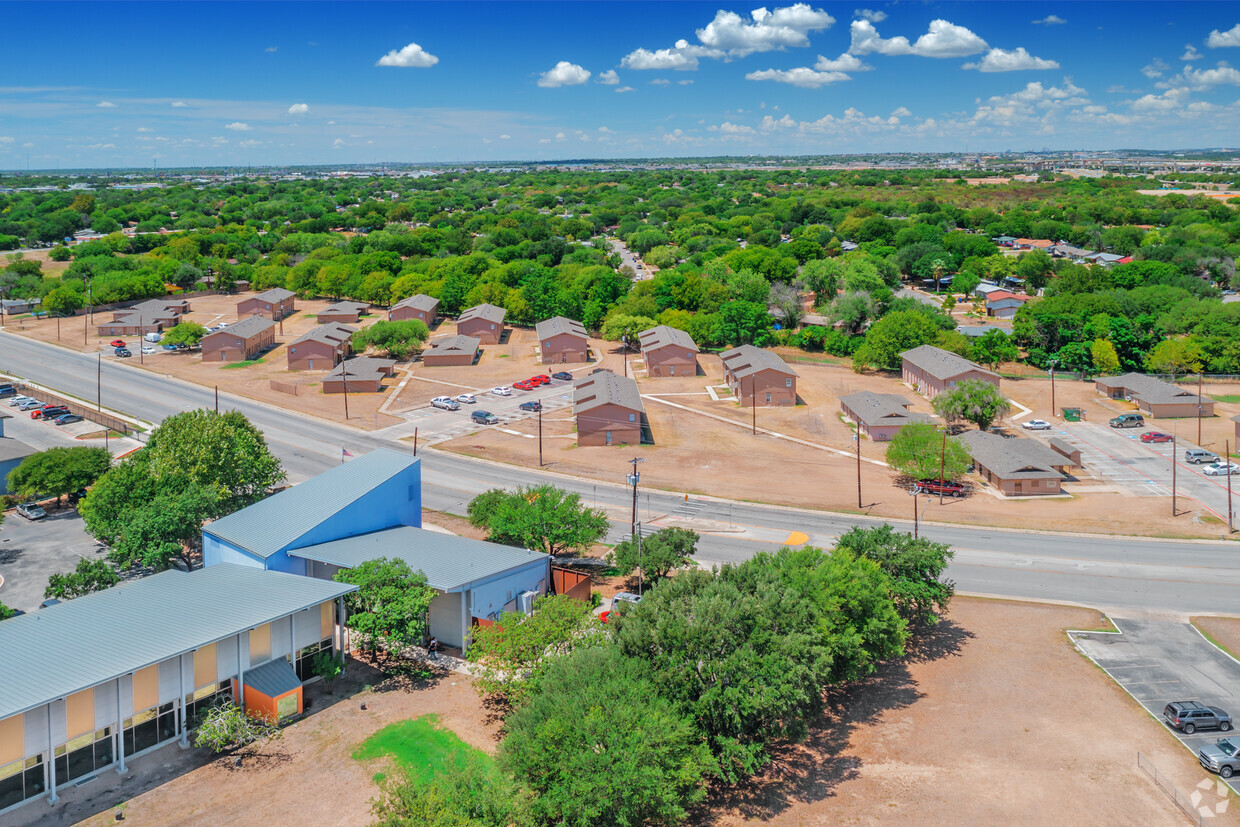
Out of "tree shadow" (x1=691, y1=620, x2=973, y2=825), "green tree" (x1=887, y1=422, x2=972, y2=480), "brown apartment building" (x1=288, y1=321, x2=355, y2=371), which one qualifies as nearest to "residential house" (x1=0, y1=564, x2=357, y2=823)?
"tree shadow" (x1=691, y1=620, x2=973, y2=825)

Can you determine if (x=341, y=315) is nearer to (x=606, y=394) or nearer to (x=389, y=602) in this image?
(x=606, y=394)

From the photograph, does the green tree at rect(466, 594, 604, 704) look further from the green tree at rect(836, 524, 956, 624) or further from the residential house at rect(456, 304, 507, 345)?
the residential house at rect(456, 304, 507, 345)

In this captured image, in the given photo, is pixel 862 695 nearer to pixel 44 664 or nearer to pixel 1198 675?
pixel 1198 675

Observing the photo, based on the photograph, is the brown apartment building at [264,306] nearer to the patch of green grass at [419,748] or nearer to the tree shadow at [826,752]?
the patch of green grass at [419,748]

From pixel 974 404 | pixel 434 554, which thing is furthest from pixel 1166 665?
pixel 974 404

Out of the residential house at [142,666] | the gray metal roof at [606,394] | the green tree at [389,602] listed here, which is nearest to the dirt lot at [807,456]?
the gray metal roof at [606,394]

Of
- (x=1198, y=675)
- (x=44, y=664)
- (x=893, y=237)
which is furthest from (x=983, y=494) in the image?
(x=893, y=237)

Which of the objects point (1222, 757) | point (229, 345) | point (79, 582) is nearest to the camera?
point (1222, 757)

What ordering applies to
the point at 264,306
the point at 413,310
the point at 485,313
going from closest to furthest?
the point at 485,313, the point at 413,310, the point at 264,306
